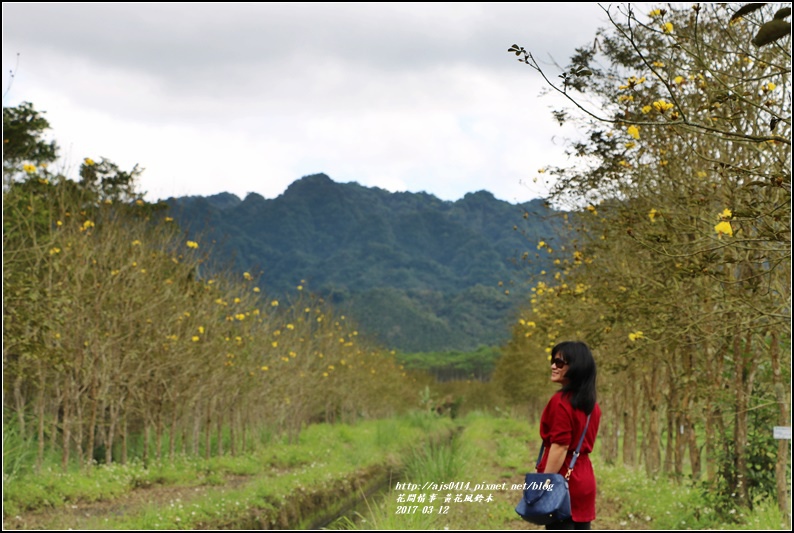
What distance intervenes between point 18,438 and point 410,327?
171 m

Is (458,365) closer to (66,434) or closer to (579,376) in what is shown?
(66,434)

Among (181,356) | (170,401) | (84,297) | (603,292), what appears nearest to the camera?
(603,292)

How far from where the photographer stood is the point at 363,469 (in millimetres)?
27641

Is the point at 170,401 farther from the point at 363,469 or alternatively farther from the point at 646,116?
the point at 646,116

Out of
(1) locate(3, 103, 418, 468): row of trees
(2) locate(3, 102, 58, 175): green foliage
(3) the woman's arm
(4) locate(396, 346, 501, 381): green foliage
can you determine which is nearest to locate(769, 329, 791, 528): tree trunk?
(3) the woman's arm

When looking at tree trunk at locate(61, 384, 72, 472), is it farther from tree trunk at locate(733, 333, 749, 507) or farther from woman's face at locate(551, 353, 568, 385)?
woman's face at locate(551, 353, 568, 385)

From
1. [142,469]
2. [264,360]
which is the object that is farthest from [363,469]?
[142,469]

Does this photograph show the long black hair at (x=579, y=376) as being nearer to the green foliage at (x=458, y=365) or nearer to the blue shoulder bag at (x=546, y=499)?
the blue shoulder bag at (x=546, y=499)

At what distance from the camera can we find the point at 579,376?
4.75 m

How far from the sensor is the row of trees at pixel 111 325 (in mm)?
15922

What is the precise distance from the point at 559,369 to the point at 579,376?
130 mm

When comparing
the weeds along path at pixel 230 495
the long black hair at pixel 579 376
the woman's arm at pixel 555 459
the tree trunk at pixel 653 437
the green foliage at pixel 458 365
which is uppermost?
the long black hair at pixel 579 376

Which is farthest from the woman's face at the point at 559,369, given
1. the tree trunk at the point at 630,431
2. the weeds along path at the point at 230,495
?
the tree trunk at the point at 630,431

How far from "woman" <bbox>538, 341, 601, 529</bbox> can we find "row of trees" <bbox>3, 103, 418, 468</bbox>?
332 inches
